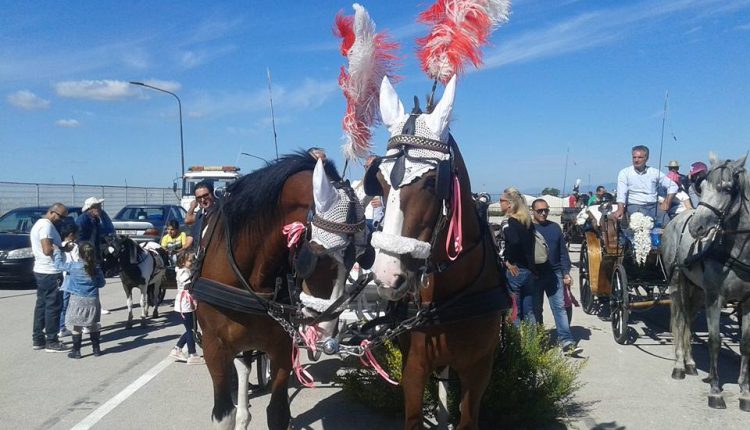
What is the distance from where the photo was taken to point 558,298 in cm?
788

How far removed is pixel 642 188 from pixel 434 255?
651 cm

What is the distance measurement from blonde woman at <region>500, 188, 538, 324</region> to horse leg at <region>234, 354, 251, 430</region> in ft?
8.34

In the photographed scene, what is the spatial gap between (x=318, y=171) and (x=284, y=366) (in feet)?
5.13

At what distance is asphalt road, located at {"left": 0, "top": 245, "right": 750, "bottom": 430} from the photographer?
5.26m

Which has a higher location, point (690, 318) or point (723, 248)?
point (723, 248)

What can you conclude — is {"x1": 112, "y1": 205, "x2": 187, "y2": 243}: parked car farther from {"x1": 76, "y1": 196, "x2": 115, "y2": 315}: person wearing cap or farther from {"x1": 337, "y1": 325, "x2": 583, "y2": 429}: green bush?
{"x1": 337, "y1": 325, "x2": 583, "y2": 429}: green bush

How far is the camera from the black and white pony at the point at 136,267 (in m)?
9.63

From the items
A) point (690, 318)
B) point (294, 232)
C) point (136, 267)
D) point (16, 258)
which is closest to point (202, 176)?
point (16, 258)

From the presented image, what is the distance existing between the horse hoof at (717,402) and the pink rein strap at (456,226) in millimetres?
4087

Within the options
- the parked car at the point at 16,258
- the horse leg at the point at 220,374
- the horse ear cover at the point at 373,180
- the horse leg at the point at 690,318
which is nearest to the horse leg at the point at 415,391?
the horse ear cover at the point at 373,180

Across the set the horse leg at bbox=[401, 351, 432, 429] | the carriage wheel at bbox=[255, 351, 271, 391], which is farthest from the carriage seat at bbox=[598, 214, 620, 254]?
the horse leg at bbox=[401, 351, 432, 429]

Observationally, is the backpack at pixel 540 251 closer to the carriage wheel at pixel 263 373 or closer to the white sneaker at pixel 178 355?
the carriage wheel at pixel 263 373

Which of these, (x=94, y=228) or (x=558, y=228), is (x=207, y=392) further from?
(x=558, y=228)

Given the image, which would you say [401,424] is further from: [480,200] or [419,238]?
[419,238]
